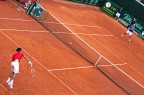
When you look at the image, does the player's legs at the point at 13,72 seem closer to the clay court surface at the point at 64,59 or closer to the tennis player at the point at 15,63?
the tennis player at the point at 15,63

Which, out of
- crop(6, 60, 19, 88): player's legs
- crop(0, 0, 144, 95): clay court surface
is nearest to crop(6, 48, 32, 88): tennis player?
crop(6, 60, 19, 88): player's legs

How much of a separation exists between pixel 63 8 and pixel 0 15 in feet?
38.5

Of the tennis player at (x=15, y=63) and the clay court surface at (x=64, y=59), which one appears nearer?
the tennis player at (x=15, y=63)

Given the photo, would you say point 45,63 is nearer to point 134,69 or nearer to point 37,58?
point 37,58

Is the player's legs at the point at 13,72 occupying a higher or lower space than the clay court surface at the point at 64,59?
higher

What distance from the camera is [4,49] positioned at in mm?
18828

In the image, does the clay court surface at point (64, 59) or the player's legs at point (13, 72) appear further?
the clay court surface at point (64, 59)

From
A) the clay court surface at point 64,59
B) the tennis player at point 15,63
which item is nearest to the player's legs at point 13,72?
the tennis player at point 15,63

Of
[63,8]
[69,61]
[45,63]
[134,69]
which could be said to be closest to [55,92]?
[45,63]

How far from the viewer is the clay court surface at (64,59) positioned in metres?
17.7

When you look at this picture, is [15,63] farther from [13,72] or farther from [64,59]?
[64,59]

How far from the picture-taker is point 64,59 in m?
22.0

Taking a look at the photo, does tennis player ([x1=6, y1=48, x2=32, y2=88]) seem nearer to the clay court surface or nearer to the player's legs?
the player's legs

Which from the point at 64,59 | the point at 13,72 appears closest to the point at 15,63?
the point at 13,72
